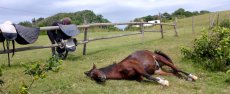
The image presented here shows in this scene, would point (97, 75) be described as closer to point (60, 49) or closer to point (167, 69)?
point (167, 69)

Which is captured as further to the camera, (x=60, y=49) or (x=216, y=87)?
(x=60, y=49)

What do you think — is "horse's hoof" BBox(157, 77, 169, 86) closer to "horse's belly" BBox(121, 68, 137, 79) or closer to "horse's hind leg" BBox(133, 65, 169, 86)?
"horse's hind leg" BBox(133, 65, 169, 86)

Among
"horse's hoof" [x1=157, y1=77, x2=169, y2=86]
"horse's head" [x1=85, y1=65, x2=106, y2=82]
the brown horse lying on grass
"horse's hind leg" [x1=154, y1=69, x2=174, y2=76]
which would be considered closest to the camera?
"horse's head" [x1=85, y1=65, x2=106, y2=82]

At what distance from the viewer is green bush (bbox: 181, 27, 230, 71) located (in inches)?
363

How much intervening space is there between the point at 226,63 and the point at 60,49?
4419 millimetres

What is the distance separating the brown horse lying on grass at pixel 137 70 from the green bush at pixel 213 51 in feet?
3.90

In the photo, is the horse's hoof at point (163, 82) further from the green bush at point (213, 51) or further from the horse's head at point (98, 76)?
the green bush at point (213, 51)

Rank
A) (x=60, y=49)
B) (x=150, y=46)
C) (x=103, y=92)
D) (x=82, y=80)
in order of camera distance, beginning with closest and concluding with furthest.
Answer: (x=103, y=92) → (x=82, y=80) → (x=60, y=49) → (x=150, y=46)

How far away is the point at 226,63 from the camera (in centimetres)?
936

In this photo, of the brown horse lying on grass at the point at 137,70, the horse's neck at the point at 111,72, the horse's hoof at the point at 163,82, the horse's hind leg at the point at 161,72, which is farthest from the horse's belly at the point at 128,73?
the horse's hind leg at the point at 161,72

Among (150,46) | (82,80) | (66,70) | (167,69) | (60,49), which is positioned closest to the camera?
(82,80)

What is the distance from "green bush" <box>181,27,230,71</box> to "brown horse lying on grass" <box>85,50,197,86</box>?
3.90ft

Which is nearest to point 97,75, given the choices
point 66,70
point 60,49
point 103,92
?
point 103,92

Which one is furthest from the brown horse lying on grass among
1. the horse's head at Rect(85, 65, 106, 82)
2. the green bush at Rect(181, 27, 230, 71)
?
the green bush at Rect(181, 27, 230, 71)
